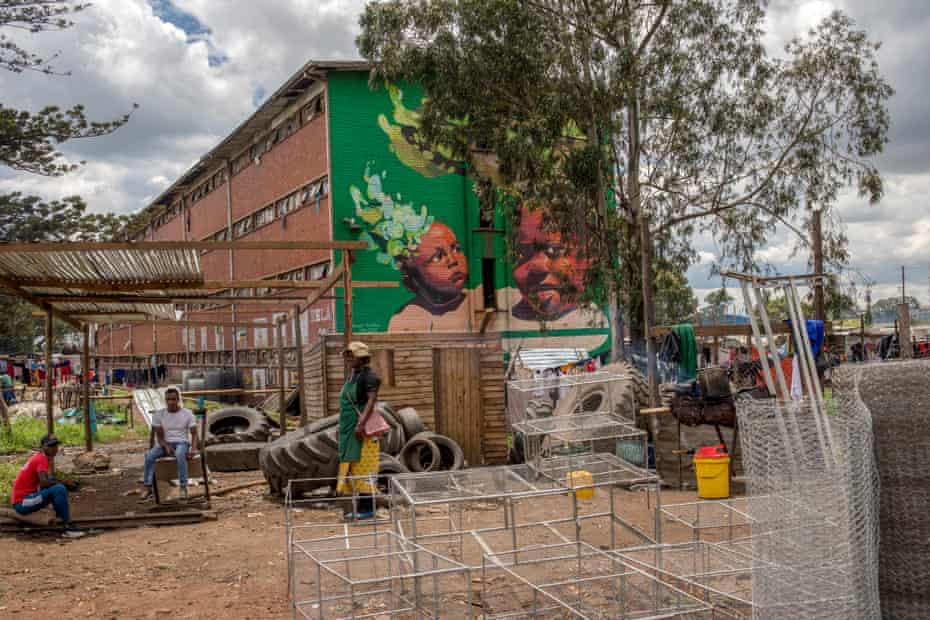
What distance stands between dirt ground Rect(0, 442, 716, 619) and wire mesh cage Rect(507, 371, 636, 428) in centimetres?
195

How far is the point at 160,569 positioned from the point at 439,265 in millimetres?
21489

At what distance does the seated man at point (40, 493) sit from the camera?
927 centimetres

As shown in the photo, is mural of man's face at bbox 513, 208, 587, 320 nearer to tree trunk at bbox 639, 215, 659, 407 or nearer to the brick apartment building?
the brick apartment building

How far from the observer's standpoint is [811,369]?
17.5 ft

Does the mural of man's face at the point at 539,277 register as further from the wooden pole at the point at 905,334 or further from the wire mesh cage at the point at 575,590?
the wire mesh cage at the point at 575,590

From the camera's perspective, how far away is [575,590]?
628 centimetres

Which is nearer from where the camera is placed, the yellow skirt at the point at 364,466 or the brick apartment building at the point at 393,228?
the yellow skirt at the point at 364,466

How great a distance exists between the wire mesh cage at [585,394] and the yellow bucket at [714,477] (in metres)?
1.81

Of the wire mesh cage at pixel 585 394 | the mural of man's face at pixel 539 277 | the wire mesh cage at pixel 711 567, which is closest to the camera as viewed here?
the wire mesh cage at pixel 711 567

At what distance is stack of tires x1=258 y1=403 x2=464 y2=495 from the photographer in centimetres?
1059

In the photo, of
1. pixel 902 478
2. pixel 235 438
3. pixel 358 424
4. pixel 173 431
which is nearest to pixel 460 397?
pixel 235 438

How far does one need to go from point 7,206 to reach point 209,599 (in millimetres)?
17779

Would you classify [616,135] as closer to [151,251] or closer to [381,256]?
[381,256]

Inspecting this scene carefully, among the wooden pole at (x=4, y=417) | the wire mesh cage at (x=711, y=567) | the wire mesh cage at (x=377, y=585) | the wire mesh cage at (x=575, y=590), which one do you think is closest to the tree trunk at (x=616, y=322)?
the wooden pole at (x=4, y=417)
